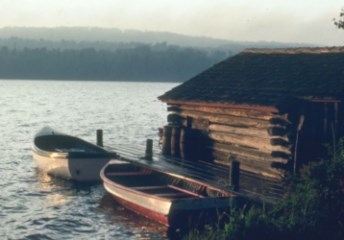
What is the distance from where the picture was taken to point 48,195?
26.5 m

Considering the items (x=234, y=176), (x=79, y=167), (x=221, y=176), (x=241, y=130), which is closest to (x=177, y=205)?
(x=234, y=176)

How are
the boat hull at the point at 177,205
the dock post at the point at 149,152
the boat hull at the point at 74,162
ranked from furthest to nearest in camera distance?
the boat hull at the point at 74,162 < the dock post at the point at 149,152 < the boat hull at the point at 177,205

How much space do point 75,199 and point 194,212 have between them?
330 inches

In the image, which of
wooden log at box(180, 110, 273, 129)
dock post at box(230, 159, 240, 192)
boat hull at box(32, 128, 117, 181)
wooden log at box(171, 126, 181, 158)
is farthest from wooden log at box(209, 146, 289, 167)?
boat hull at box(32, 128, 117, 181)

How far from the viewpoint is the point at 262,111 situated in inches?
879

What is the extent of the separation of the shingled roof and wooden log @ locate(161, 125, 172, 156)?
1.26 m

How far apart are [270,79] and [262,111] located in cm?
238

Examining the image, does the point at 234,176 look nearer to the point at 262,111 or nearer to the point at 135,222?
the point at 262,111

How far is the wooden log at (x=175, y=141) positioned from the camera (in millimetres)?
26016

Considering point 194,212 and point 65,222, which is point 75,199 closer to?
point 65,222

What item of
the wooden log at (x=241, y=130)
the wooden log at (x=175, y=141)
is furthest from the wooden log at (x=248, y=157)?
the wooden log at (x=175, y=141)

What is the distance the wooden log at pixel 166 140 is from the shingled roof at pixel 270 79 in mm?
1258

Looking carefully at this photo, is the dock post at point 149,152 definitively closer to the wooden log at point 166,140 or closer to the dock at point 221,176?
the dock at point 221,176

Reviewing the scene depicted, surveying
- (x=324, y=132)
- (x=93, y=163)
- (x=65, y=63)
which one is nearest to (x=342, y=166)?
(x=324, y=132)
